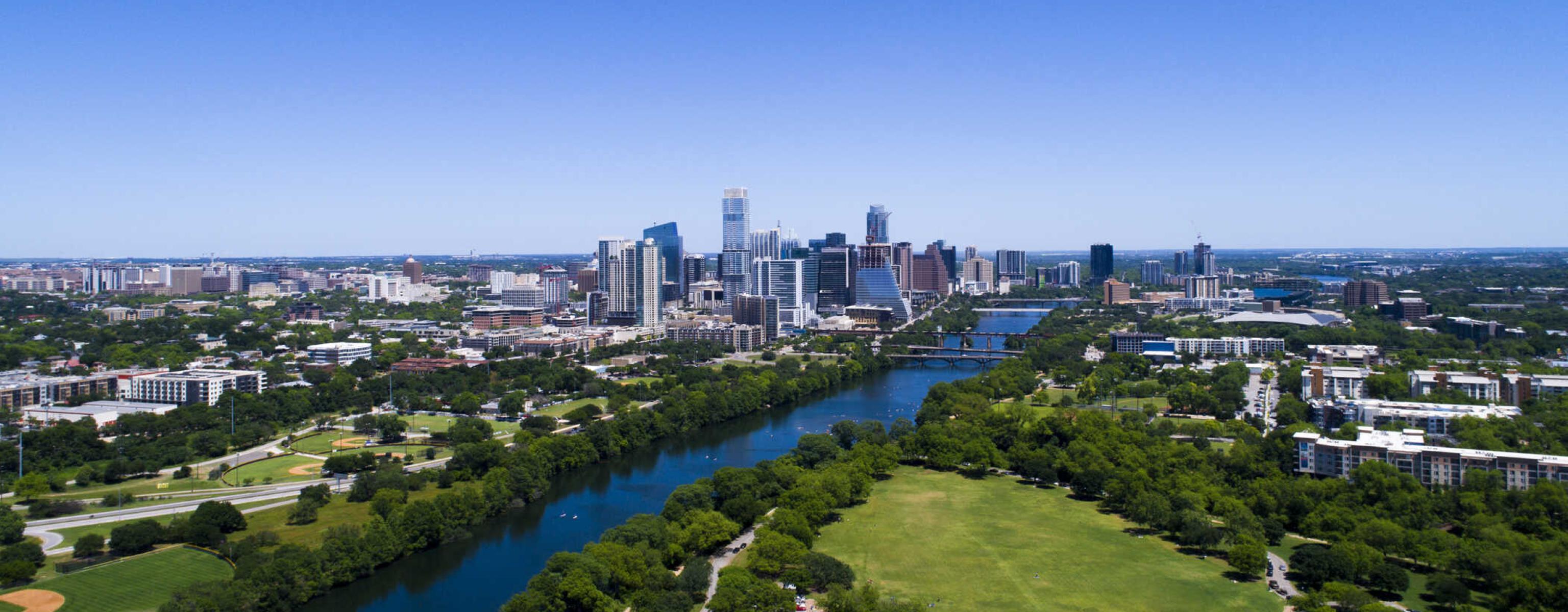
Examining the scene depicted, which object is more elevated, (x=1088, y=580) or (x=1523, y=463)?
(x=1523, y=463)

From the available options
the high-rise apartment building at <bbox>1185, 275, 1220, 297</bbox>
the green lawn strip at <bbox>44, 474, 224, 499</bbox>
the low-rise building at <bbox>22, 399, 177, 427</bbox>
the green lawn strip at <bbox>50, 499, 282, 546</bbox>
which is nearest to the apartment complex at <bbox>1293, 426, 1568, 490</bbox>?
the green lawn strip at <bbox>50, 499, 282, 546</bbox>

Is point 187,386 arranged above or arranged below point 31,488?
above

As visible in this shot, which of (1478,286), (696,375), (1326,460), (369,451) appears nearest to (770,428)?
(696,375)

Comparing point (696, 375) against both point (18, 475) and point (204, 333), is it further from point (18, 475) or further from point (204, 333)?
point (204, 333)

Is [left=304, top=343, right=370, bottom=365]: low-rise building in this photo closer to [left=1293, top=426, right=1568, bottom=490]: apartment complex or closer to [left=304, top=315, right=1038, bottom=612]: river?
[left=304, top=315, right=1038, bottom=612]: river

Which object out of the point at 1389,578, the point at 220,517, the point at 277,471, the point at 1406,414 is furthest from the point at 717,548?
the point at 1406,414

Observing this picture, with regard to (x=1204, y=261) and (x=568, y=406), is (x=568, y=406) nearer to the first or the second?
(x=568, y=406)

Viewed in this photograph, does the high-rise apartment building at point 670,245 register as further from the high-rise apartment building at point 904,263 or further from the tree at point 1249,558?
the tree at point 1249,558
